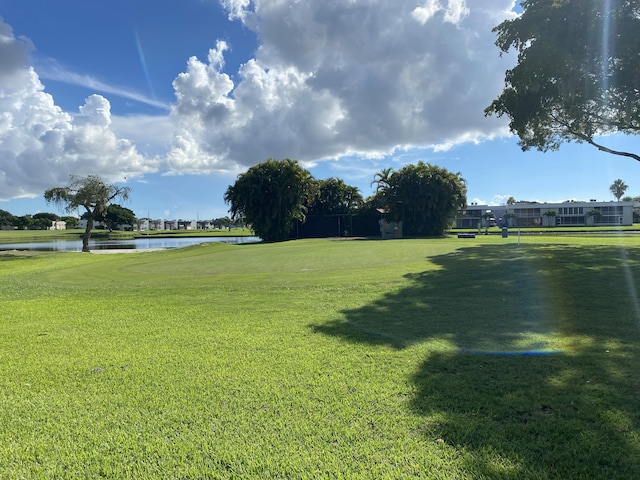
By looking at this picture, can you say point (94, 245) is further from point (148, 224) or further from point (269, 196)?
point (148, 224)

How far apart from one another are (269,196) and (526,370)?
38.2m

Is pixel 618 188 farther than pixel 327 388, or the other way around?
pixel 618 188

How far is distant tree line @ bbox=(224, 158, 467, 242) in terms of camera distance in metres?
41.1

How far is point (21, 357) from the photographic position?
483 cm

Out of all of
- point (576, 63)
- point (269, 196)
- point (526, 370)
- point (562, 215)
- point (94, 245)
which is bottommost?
point (94, 245)

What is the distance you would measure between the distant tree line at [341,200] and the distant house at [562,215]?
167 feet

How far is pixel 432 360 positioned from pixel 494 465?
1.91 metres

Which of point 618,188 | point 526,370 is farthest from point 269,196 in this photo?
point 618,188

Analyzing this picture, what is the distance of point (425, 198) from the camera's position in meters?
44.6

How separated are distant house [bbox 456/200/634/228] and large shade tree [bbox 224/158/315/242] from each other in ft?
207

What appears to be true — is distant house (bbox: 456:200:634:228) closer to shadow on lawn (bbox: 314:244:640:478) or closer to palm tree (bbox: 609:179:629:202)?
palm tree (bbox: 609:179:629:202)

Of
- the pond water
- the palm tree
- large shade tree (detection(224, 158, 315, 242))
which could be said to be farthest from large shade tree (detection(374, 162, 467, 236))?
the palm tree

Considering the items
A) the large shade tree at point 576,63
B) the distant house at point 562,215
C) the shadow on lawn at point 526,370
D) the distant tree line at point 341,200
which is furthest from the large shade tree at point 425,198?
the distant house at point 562,215

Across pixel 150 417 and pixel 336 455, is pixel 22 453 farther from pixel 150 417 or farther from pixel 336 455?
pixel 336 455
